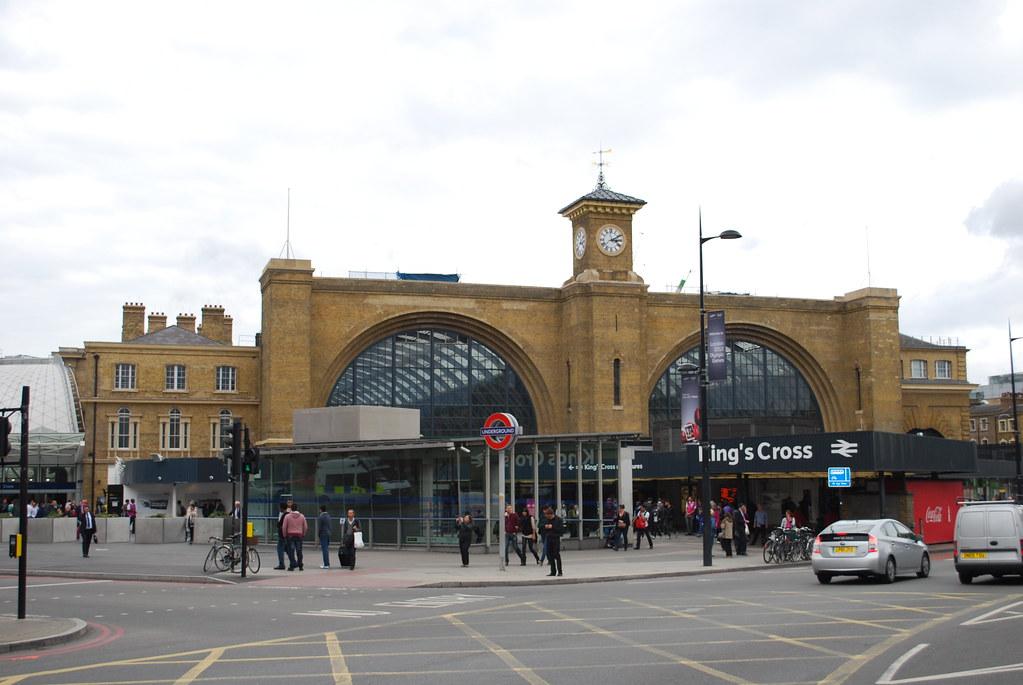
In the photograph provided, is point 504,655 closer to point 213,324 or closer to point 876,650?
point 876,650

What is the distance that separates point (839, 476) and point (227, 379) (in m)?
34.9

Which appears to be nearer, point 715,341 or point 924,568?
point 924,568

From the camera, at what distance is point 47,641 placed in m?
15.4

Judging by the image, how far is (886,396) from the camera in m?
62.8

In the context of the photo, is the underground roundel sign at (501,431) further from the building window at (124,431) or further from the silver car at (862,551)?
the building window at (124,431)

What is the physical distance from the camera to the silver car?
926 inches

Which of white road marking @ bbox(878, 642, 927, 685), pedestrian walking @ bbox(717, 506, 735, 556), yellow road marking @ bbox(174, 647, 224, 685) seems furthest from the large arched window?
yellow road marking @ bbox(174, 647, 224, 685)

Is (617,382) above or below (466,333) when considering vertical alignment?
below

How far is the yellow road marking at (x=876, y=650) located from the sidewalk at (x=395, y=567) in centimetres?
977

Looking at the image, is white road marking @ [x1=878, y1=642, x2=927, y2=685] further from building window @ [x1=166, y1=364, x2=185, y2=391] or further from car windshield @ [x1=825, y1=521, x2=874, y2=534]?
building window @ [x1=166, y1=364, x2=185, y2=391]

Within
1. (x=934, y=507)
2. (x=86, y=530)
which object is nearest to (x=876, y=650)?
(x=86, y=530)

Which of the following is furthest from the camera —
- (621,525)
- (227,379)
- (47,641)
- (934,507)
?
(227,379)

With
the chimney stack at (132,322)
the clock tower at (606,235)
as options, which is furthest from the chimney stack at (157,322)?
the clock tower at (606,235)

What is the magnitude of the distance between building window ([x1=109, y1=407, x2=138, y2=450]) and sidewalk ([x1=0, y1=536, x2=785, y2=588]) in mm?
20728
